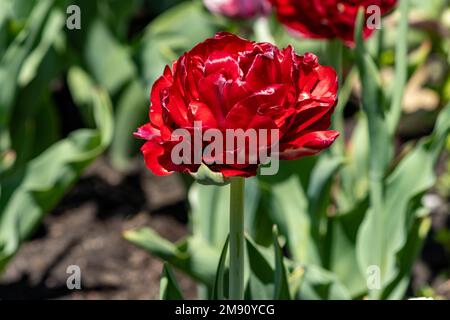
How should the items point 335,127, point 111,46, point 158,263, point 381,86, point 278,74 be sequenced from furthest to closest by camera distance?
point 111,46
point 158,263
point 335,127
point 381,86
point 278,74

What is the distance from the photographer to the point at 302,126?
3.48 feet

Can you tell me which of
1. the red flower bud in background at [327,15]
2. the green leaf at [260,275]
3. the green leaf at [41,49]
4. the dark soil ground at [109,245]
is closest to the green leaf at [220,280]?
the green leaf at [260,275]


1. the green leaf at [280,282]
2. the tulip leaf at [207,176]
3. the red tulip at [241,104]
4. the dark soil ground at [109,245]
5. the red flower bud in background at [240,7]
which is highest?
the red flower bud in background at [240,7]

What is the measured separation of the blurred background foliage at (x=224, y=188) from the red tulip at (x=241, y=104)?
23cm

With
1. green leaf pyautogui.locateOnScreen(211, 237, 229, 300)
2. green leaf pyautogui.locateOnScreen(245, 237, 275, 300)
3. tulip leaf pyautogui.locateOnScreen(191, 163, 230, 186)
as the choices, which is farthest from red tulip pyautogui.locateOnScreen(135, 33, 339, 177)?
green leaf pyautogui.locateOnScreen(245, 237, 275, 300)

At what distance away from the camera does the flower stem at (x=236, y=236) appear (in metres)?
1.15

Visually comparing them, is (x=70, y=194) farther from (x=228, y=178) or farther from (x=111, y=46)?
(x=228, y=178)

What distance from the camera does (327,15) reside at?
1521mm

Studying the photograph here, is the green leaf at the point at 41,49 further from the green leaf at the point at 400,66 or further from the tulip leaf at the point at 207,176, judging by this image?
the tulip leaf at the point at 207,176

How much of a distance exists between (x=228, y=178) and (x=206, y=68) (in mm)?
127
